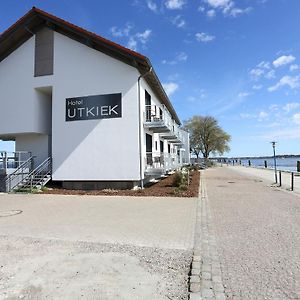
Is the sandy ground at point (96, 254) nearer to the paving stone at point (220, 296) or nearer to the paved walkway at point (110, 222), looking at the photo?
the paved walkway at point (110, 222)

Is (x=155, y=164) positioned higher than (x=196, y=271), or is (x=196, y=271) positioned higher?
(x=155, y=164)

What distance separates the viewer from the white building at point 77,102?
1745cm

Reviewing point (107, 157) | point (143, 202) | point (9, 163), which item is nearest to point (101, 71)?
point (107, 157)

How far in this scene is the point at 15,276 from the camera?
450 centimetres

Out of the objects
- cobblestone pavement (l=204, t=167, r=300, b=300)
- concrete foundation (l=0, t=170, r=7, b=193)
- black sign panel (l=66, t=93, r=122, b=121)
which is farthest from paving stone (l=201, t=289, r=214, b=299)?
Result: concrete foundation (l=0, t=170, r=7, b=193)

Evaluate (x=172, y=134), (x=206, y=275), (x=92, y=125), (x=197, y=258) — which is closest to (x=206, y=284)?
(x=206, y=275)

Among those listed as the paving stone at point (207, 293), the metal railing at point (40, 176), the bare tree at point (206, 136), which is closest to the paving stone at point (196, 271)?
the paving stone at point (207, 293)

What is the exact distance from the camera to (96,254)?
5.54m

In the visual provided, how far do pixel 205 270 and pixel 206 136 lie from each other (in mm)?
57329

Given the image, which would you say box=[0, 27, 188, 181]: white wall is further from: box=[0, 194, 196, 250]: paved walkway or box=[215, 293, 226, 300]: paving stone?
box=[215, 293, 226, 300]: paving stone

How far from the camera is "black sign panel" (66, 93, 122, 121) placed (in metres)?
17.7

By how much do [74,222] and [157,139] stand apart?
1680cm

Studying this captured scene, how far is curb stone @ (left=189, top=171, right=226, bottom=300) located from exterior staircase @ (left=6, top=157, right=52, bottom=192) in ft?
41.4

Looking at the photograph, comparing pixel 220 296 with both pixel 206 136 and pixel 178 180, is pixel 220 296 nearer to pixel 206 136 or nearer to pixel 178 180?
pixel 178 180
